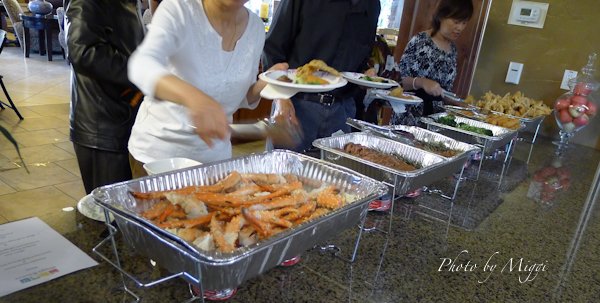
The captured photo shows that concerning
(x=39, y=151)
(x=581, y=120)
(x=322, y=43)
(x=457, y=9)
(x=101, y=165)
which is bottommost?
(x=39, y=151)

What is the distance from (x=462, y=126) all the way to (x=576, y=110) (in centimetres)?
85

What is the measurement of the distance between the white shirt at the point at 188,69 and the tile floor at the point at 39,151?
31 centimetres

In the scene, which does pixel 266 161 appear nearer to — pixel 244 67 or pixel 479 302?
pixel 244 67

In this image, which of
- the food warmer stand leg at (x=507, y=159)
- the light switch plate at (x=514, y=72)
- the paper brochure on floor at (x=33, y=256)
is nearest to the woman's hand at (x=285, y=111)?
the paper brochure on floor at (x=33, y=256)

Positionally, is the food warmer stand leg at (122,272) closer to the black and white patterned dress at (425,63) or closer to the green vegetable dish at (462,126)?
the green vegetable dish at (462,126)

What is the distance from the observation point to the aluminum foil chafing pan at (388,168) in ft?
3.40

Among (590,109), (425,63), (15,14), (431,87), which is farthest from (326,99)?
(15,14)

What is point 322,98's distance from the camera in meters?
1.81

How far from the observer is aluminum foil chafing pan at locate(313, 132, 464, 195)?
3.40 feet

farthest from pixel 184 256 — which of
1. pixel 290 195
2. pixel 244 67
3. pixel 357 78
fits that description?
pixel 357 78

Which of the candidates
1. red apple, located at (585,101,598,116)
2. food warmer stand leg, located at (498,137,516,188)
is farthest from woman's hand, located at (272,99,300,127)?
red apple, located at (585,101,598,116)

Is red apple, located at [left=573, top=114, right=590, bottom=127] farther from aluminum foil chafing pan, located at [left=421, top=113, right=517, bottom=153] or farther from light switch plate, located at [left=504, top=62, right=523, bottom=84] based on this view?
aluminum foil chafing pan, located at [left=421, top=113, right=517, bottom=153]

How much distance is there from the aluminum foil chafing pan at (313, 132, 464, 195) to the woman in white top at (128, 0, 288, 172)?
271 millimetres

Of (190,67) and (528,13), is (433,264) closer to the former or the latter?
(190,67)
